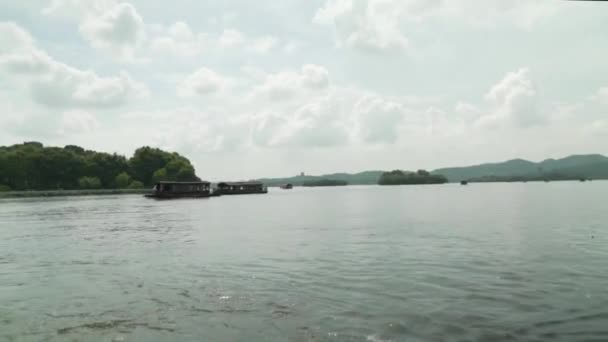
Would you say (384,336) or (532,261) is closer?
(384,336)

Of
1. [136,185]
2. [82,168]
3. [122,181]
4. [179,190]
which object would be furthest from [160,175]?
[179,190]

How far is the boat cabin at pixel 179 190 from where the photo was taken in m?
112

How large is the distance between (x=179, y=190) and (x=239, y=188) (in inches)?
1513

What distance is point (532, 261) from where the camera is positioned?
21.1m

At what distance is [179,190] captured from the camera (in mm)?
120000

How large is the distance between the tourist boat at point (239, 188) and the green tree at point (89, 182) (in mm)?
49830

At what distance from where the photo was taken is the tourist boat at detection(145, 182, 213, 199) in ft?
366

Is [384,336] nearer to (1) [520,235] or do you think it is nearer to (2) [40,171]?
(1) [520,235]

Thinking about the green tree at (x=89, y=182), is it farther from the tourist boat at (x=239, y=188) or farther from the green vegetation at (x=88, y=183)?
the tourist boat at (x=239, y=188)

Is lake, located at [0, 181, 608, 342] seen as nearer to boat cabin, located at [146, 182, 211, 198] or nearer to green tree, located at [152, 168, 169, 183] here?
boat cabin, located at [146, 182, 211, 198]

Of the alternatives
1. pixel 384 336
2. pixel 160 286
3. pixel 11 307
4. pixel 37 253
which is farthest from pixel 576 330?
pixel 37 253

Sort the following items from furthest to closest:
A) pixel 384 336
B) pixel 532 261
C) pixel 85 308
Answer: pixel 532 261 < pixel 85 308 < pixel 384 336

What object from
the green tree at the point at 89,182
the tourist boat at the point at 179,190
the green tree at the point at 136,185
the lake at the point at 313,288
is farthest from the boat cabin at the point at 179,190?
the lake at the point at 313,288

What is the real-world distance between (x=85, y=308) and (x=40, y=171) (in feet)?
519
